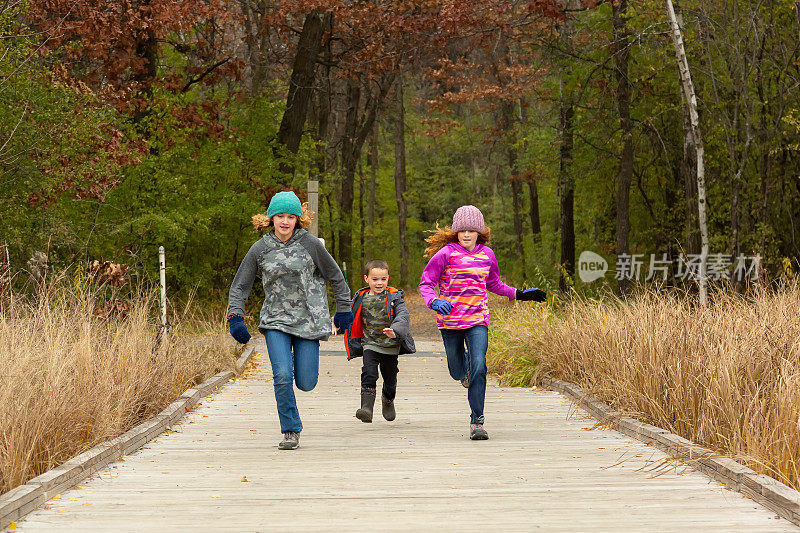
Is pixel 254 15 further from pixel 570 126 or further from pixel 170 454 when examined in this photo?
pixel 170 454

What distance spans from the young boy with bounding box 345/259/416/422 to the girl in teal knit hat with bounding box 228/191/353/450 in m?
0.84

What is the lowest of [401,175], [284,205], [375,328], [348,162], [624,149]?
[375,328]

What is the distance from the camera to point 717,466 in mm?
6586

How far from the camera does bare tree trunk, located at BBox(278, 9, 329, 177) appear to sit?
90.0ft

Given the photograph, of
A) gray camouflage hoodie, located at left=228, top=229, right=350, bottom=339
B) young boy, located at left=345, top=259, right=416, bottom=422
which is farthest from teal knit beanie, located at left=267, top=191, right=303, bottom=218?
young boy, located at left=345, top=259, right=416, bottom=422

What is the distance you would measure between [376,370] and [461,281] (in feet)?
4.56

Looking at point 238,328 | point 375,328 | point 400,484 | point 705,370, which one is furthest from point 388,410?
point 400,484

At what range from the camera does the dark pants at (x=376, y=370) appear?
969 cm

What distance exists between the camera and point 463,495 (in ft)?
20.7

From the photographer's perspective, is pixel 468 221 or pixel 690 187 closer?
pixel 468 221

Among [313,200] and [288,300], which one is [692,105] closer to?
[313,200]

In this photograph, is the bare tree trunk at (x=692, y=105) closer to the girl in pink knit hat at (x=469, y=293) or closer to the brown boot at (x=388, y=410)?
the brown boot at (x=388, y=410)

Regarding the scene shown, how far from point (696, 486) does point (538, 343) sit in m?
7.84

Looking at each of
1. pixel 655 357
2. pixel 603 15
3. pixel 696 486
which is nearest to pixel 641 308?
pixel 655 357
